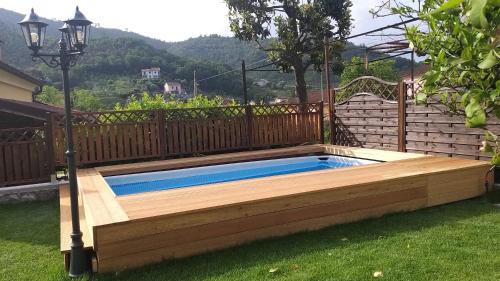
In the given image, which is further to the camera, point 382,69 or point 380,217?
point 382,69

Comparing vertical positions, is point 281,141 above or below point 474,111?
below

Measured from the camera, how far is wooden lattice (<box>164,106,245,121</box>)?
29.1ft

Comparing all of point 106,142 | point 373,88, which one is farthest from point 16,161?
point 373,88

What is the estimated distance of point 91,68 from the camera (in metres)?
36.8

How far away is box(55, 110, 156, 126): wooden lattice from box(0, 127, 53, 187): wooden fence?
2.58 ft

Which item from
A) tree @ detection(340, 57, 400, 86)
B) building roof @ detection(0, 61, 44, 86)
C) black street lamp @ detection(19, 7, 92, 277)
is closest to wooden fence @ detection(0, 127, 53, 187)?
black street lamp @ detection(19, 7, 92, 277)

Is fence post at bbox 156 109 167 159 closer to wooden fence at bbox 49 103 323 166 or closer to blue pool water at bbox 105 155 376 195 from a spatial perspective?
wooden fence at bbox 49 103 323 166

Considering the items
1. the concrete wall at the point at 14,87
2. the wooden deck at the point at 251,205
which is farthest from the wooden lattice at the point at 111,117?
the concrete wall at the point at 14,87

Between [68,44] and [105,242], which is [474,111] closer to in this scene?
[105,242]

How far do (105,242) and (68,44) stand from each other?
1880 millimetres

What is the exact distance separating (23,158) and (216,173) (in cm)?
341

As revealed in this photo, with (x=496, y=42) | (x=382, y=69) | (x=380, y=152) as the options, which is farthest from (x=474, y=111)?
(x=382, y=69)

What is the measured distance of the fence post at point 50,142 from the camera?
7363 mm

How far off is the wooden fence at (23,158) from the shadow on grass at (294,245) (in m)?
4.33
